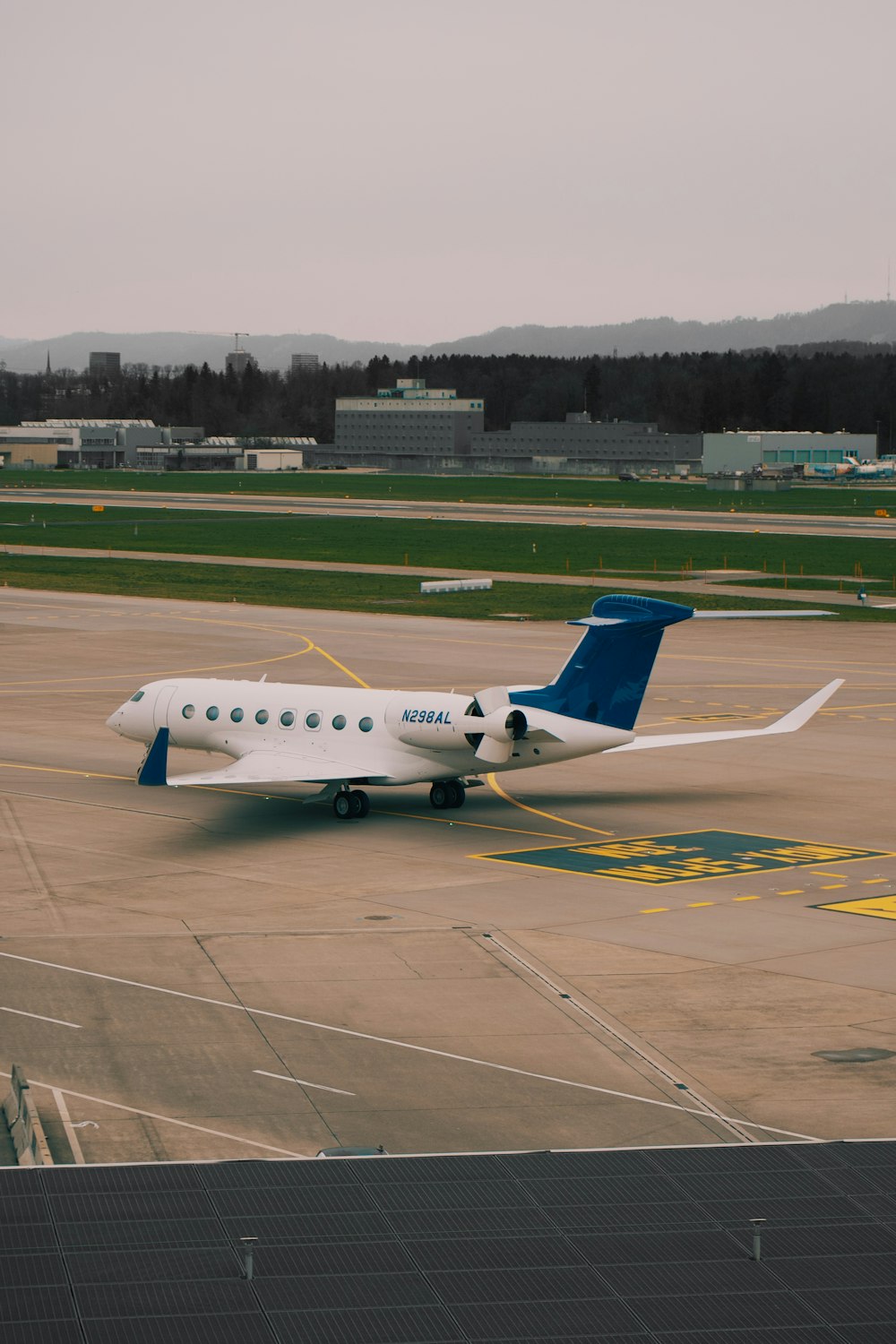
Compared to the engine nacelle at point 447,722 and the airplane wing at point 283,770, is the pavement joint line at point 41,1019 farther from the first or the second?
the engine nacelle at point 447,722

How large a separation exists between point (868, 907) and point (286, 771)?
14446mm

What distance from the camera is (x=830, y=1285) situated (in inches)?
621

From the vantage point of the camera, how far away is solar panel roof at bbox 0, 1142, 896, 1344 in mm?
15016

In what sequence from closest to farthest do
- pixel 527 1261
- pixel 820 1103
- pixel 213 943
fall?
pixel 527 1261
pixel 820 1103
pixel 213 943

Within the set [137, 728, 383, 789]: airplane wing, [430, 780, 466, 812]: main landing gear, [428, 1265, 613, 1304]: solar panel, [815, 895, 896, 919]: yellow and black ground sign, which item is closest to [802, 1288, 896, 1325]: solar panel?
[428, 1265, 613, 1304]: solar panel

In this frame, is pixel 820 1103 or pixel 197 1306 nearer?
pixel 197 1306

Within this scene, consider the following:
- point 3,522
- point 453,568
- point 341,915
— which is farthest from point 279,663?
point 3,522

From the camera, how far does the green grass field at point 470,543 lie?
123812 millimetres

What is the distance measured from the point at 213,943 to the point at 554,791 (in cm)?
1741

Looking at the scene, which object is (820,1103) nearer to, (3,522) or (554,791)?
(554,791)

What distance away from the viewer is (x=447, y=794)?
4484 cm

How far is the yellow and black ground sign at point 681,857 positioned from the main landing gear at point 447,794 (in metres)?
4.49

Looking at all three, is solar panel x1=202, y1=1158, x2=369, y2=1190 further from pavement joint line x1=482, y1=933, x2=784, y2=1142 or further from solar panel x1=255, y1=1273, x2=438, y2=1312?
pavement joint line x1=482, y1=933, x2=784, y2=1142

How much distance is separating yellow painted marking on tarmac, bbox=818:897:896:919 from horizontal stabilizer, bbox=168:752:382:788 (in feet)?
40.7
